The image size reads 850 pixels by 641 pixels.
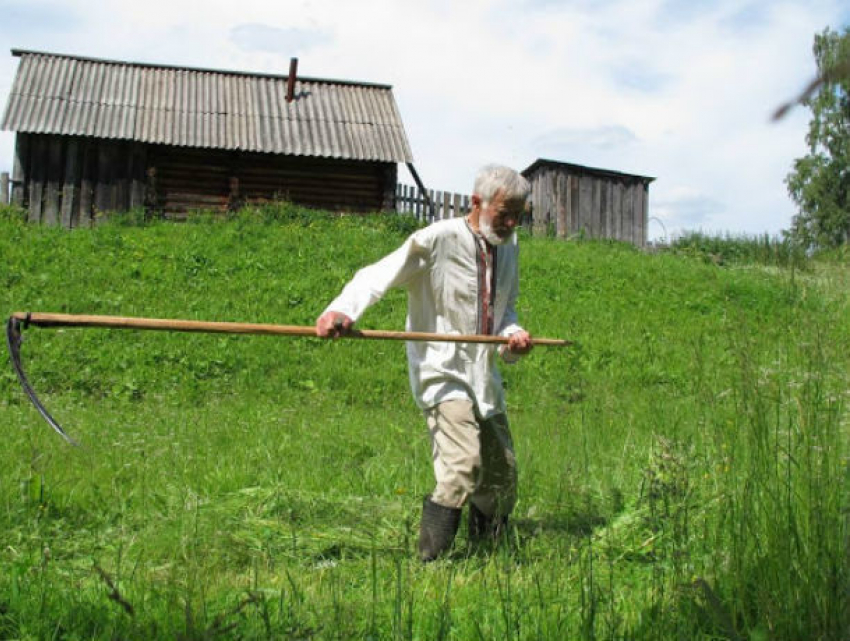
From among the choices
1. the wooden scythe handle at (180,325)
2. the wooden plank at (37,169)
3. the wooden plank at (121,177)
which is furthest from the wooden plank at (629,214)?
the wooden scythe handle at (180,325)

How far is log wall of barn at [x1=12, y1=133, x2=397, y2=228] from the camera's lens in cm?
1844

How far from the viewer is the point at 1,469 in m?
5.15

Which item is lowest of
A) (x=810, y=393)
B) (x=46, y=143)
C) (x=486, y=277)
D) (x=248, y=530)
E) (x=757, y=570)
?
(x=248, y=530)

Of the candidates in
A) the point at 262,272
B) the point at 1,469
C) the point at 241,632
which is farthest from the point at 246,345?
the point at 241,632

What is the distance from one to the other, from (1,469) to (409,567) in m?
2.91

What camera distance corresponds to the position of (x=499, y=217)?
3961 millimetres

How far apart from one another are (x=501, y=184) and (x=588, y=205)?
764 inches

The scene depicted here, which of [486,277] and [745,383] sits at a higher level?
[486,277]

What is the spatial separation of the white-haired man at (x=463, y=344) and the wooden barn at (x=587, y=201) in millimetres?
18233

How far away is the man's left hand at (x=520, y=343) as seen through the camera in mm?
3936

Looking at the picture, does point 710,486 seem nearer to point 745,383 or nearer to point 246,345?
point 745,383

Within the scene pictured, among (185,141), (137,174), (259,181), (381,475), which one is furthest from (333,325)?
(259,181)

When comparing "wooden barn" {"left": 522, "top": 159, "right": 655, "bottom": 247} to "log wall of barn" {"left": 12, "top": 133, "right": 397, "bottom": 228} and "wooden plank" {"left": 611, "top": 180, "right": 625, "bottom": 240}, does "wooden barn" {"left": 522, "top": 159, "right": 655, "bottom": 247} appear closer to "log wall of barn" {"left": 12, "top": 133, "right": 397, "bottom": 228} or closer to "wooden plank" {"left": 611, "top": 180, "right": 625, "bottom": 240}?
"wooden plank" {"left": 611, "top": 180, "right": 625, "bottom": 240}

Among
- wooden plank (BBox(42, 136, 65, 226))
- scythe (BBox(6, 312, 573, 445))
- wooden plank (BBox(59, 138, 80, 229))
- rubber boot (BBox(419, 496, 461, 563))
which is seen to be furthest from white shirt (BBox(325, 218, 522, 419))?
wooden plank (BBox(42, 136, 65, 226))
